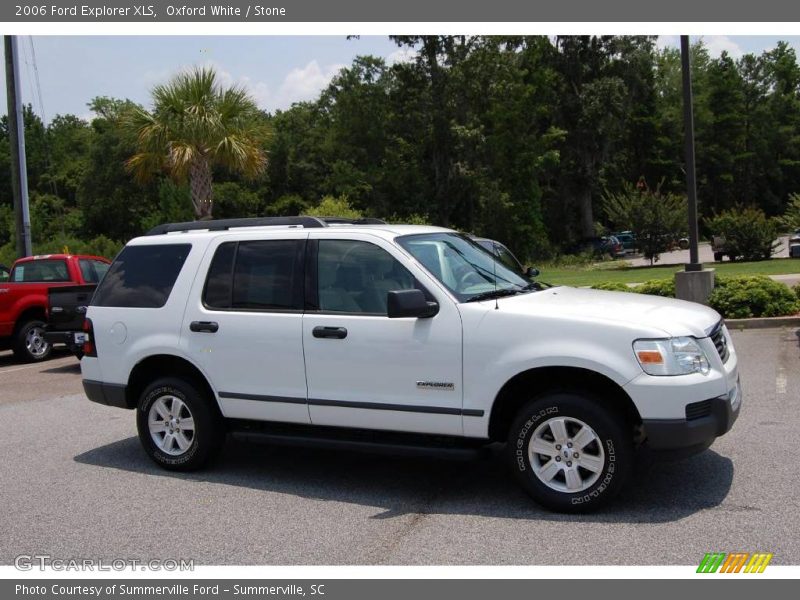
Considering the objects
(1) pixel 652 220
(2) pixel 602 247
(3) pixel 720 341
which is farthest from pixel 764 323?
(2) pixel 602 247

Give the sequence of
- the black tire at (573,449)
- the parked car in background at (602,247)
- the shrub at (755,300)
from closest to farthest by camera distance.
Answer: the black tire at (573,449)
the shrub at (755,300)
the parked car in background at (602,247)

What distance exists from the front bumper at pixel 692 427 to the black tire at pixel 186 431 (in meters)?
3.32

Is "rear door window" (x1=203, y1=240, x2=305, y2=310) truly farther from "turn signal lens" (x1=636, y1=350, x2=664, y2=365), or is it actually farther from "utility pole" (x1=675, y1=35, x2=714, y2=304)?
"utility pole" (x1=675, y1=35, x2=714, y2=304)

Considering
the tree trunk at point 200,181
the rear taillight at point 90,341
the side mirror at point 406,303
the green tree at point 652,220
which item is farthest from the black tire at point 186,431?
the green tree at point 652,220

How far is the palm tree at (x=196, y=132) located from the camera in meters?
19.7

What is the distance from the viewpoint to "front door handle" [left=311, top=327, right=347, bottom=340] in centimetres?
571

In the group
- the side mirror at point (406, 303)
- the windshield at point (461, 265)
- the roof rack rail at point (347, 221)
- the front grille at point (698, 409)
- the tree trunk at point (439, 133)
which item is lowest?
the front grille at point (698, 409)

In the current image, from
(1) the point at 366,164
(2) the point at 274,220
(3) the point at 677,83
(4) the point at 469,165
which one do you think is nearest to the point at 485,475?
(2) the point at 274,220

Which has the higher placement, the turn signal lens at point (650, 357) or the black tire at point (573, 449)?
the turn signal lens at point (650, 357)

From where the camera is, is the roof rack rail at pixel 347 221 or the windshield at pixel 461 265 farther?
the roof rack rail at pixel 347 221

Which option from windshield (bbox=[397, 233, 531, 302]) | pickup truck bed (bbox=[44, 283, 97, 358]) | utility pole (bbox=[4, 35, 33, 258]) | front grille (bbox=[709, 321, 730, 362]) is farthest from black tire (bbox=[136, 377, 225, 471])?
utility pole (bbox=[4, 35, 33, 258])

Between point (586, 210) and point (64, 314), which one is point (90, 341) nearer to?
point (64, 314)

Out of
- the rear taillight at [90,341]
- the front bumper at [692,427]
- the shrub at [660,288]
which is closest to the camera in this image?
the front bumper at [692,427]

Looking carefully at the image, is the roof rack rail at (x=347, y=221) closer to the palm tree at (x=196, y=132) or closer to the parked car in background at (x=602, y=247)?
the palm tree at (x=196, y=132)
